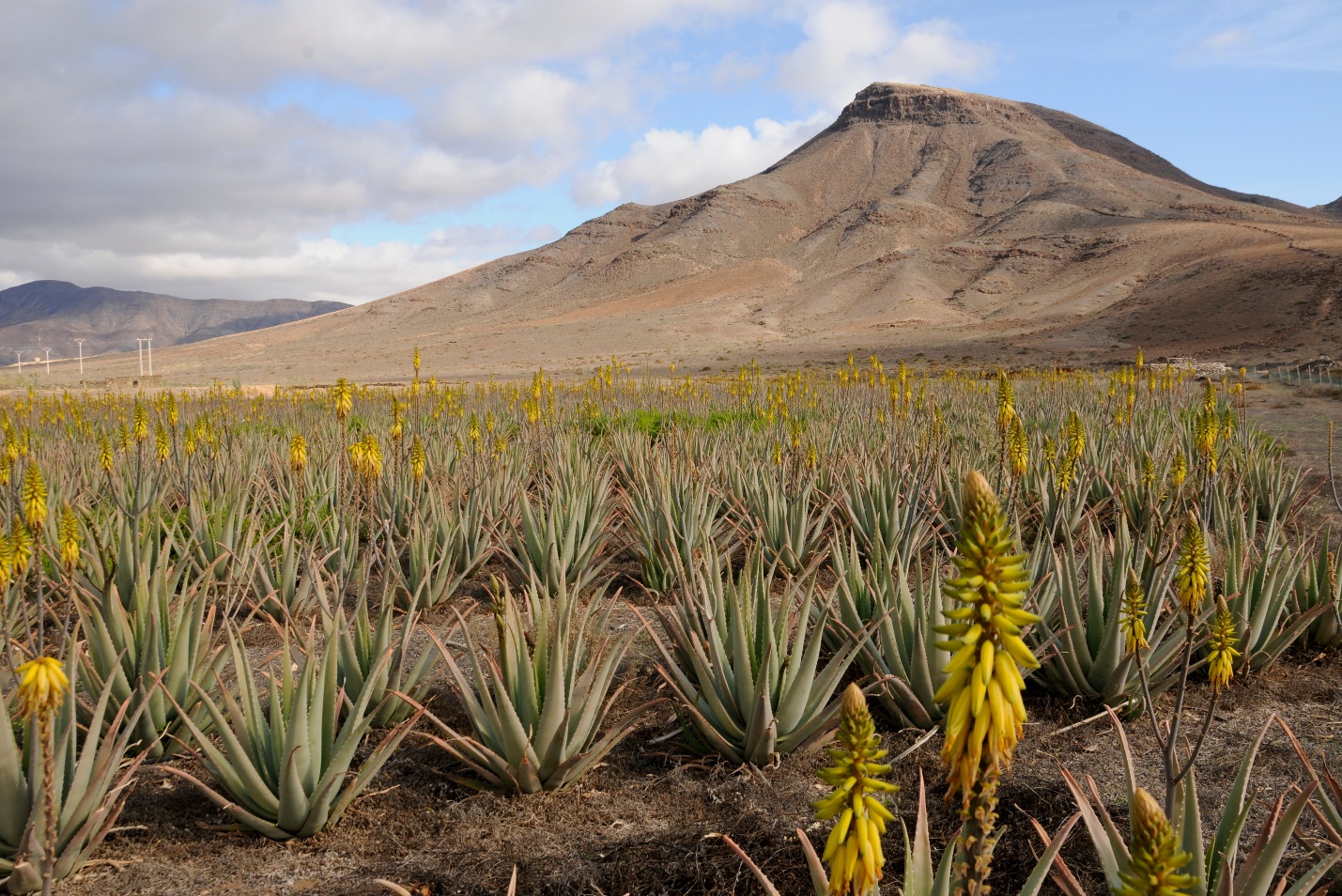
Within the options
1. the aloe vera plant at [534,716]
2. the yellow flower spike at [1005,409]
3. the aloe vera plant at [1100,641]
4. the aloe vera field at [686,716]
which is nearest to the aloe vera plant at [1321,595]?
the aloe vera field at [686,716]

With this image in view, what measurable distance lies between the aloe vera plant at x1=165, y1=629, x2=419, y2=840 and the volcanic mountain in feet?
119

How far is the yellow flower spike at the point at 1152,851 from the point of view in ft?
2.86

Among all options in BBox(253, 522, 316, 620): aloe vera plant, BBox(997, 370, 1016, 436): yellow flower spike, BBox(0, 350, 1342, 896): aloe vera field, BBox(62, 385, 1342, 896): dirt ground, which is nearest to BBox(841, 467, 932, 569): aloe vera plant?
BBox(0, 350, 1342, 896): aloe vera field

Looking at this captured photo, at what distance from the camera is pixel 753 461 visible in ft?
19.1

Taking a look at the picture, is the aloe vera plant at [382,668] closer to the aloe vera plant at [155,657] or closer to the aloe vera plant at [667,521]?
the aloe vera plant at [155,657]

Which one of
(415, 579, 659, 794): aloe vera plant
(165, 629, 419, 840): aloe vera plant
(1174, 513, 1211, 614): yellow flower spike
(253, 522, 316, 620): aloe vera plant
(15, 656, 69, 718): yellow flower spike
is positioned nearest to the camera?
(15, 656, 69, 718): yellow flower spike

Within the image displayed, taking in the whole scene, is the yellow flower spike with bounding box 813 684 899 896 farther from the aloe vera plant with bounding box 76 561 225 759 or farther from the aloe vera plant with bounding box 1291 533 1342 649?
the aloe vera plant with bounding box 1291 533 1342 649

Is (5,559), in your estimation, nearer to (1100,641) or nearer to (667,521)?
(667,521)

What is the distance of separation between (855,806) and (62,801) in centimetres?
224

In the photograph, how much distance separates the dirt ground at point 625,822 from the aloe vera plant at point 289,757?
0.30 feet

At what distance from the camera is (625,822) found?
247 centimetres

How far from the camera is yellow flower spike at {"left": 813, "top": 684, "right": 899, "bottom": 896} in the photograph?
39.8 inches

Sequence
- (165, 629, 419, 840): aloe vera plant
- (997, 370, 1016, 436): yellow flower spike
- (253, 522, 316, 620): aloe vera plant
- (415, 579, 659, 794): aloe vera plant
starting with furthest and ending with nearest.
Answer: (253, 522, 316, 620): aloe vera plant < (997, 370, 1016, 436): yellow flower spike < (415, 579, 659, 794): aloe vera plant < (165, 629, 419, 840): aloe vera plant

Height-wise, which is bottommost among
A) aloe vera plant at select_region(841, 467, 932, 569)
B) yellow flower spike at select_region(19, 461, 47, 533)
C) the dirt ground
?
the dirt ground
